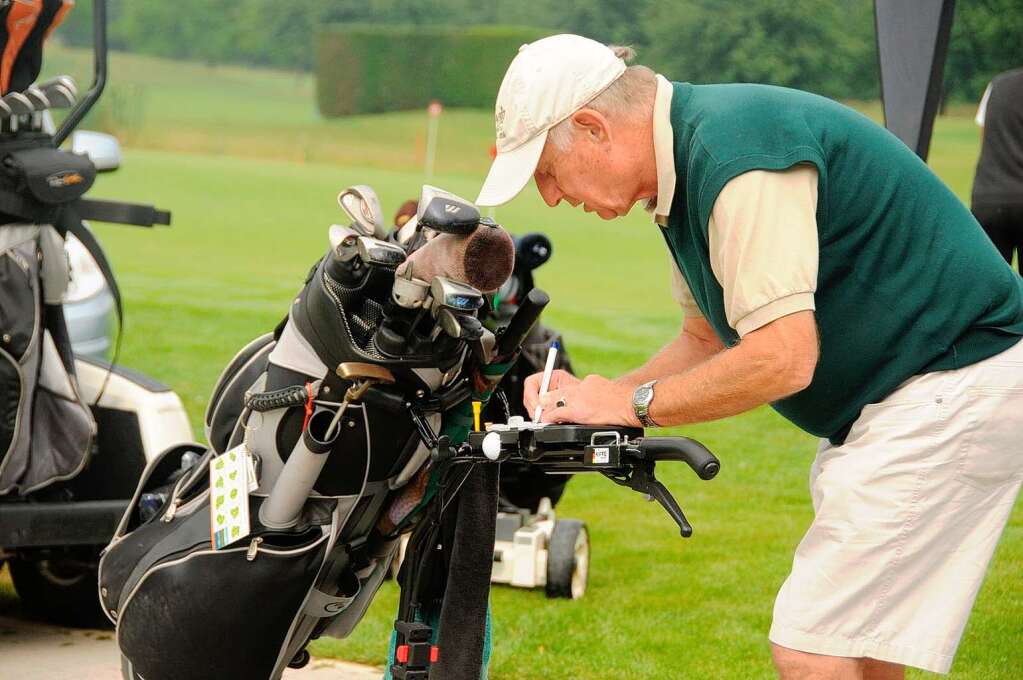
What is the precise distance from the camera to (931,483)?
2.86m

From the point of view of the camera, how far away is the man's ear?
2.80 metres

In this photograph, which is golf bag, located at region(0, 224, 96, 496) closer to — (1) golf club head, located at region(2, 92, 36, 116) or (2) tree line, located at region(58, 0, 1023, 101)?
(1) golf club head, located at region(2, 92, 36, 116)

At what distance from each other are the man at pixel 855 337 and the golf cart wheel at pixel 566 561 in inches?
100

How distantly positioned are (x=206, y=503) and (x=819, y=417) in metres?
1.40

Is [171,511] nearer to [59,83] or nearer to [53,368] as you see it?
[53,368]

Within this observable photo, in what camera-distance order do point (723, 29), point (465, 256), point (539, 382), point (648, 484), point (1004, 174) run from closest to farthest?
point (648, 484), point (465, 256), point (539, 382), point (1004, 174), point (723, 29)

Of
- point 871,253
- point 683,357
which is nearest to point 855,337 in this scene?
point 871,253

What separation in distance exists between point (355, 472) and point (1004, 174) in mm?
4068

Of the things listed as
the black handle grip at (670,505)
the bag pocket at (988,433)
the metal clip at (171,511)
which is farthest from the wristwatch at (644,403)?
the metal clip at (171,511)

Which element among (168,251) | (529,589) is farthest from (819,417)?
(168,251)

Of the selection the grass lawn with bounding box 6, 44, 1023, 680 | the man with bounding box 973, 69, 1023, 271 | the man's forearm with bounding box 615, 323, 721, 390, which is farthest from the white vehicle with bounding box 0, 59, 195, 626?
the man with bounding box 973, 69, 1023, 271

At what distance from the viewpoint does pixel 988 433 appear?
289 centimetres

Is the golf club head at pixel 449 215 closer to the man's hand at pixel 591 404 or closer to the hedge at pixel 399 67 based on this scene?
the man's hand at pixel 591 404

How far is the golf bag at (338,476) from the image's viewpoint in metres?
3.06
